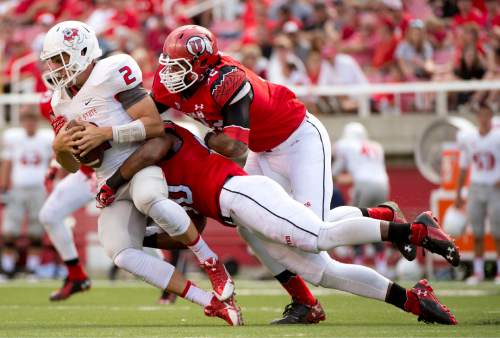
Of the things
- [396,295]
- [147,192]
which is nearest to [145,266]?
[147,192]

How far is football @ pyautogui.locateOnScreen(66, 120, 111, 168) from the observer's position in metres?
6.29

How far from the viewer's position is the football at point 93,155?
629 centimetres

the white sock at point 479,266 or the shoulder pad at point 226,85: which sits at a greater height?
the shoulder pad at point 226,85

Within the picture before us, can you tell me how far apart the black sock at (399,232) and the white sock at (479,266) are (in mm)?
5760

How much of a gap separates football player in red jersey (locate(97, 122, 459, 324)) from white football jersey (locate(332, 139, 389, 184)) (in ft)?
19.1

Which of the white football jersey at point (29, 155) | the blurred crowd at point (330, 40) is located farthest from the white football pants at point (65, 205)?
the white football jersey at point (29, 155)

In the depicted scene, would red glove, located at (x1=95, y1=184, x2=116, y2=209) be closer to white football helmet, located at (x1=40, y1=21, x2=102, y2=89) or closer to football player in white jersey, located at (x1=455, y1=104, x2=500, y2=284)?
white football helmet, located at (x1=40, y1=21, x2=102, y2=89)

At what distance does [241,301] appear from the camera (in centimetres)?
→ 883

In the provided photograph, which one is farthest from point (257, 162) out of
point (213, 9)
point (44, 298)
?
point (213, 9)

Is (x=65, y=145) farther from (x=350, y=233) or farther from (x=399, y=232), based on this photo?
(x=399, y=232)

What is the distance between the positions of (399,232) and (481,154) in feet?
19.5

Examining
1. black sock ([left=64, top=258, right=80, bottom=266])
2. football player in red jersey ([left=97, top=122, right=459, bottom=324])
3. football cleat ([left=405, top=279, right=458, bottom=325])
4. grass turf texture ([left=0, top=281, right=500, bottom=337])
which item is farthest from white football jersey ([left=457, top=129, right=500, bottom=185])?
football cleat ([left=405, top=279, right=458, bottom=325])

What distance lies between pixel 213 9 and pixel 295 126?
30.6ft

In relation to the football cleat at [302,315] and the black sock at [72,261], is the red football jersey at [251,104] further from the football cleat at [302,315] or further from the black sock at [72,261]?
the black sock at [72,261]
